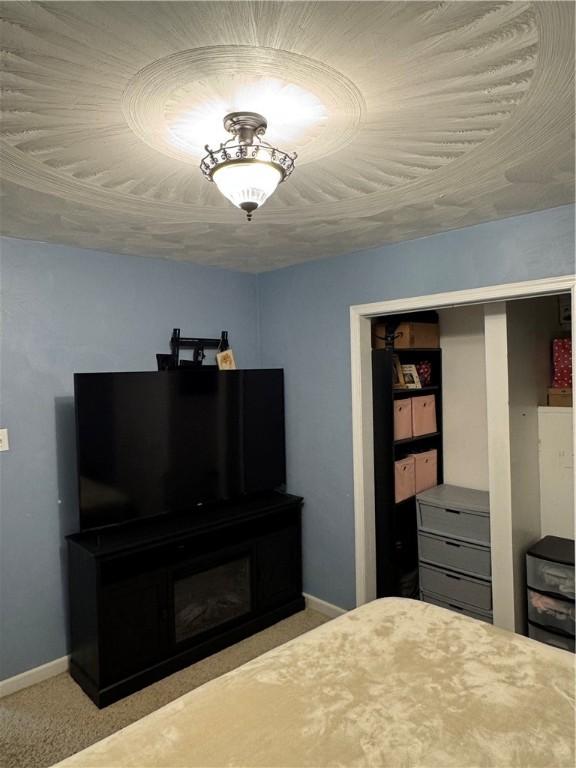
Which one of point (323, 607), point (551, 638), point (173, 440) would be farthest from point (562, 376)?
point (173, 440)

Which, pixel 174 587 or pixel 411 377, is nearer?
pixel 174 587

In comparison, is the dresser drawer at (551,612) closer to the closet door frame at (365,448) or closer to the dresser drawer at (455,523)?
the closet door frame at (365,448)

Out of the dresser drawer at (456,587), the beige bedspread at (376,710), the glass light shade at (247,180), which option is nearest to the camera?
the beige bedspread at (376,710)

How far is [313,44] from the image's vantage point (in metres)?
1.11

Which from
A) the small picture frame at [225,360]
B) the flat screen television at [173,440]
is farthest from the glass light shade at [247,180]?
the small picture frame at [225,360]

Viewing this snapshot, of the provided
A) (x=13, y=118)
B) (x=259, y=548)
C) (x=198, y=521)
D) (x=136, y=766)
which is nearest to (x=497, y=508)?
(x=259, y=548)

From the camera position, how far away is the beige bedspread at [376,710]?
1.32m

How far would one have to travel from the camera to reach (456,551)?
334cm

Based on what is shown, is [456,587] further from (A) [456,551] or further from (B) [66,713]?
(B) [66,713]

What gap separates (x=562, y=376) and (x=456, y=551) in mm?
1385

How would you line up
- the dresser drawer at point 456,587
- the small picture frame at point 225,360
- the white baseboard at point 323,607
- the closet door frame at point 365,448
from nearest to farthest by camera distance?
the closet door frame at point 365,448 → the dresser drawer at point 456,587 → the white baseboard at point 323,607 → the small picture frame at point 225,360

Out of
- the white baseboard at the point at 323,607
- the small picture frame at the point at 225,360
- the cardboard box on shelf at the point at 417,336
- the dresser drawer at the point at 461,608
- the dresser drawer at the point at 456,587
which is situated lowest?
the white baseboard at the point at 323,607

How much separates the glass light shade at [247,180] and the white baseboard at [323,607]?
114 inches

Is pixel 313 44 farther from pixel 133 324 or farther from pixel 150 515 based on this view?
pixel 150 515
